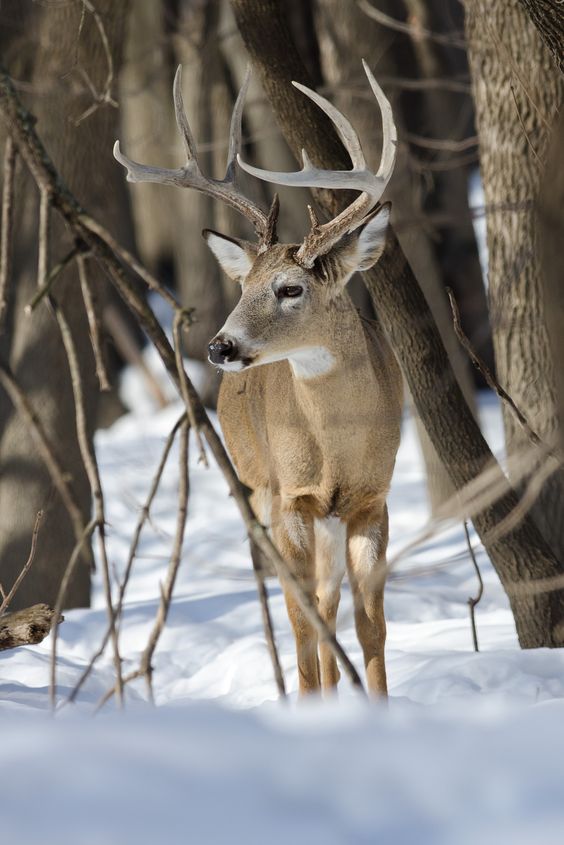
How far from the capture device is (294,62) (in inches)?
229

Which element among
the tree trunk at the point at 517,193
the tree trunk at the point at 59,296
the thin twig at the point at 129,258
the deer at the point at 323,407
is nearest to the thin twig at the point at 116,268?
the thin twig at the point at 129,258

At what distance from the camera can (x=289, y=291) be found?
5230 millimetres

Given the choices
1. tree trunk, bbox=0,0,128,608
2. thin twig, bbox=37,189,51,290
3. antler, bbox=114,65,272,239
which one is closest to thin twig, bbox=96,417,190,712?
thin twig, bbox=37,189,51,290

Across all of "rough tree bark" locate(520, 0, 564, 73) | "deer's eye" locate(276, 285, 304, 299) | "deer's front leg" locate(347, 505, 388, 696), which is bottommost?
"deer's front leg" locate(347, 505, 388, 696)

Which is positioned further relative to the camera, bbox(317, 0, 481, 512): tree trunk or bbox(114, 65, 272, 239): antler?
bbox(317, 0, 481, 512): tree trunk

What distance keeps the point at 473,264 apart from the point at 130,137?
20.7ft

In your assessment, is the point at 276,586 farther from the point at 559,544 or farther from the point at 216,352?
the point at 216,352

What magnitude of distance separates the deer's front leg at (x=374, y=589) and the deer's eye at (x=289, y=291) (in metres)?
0.97

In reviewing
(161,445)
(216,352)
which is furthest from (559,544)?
(161,445)

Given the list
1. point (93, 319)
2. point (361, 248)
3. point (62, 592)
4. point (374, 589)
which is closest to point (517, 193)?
point (361, 248)

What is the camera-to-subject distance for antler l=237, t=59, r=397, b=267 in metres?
4.76

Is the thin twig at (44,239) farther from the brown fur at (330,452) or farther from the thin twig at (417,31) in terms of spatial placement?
the thin twig at (417,31)

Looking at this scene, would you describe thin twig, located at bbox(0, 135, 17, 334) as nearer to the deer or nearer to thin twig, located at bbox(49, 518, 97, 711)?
thin twig, located at bbox(49, 518, 97, 711)

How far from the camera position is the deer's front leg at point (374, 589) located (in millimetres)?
5266
